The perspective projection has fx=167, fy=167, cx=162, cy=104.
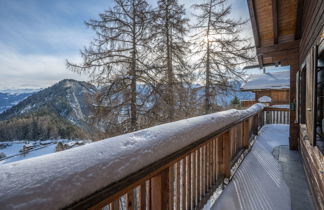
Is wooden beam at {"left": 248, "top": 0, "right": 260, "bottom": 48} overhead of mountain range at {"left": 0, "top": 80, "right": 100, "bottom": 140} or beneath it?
overhead

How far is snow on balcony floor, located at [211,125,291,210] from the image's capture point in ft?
8.36

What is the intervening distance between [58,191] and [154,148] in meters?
0.65

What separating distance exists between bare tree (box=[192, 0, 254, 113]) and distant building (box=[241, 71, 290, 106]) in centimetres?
217

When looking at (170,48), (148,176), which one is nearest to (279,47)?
(170,48)

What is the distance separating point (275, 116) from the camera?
9.22 meters

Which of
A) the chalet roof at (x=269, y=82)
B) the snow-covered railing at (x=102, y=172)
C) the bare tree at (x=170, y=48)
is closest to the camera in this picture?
the snow-covered railing at (x=102, y=172)

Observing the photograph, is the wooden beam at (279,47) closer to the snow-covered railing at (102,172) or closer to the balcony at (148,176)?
the balcony at (148,176)

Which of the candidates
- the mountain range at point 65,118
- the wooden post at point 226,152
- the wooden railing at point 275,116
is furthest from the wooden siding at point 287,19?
the mountain range at point 65,118

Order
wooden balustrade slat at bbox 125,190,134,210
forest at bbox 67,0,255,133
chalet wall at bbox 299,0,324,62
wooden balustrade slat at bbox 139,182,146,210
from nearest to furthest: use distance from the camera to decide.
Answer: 1. wooden balustrade slat at bbox 125,190,134,210
2. wooden balustrade slat at bbox 139,182,146,210
3. chalet wall at bbox 299,0,324,62
4. forest at bbox 67,0,255,133

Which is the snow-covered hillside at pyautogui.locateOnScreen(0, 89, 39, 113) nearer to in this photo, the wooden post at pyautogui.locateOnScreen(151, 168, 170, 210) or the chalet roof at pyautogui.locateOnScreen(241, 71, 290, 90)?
the chalet roof at pyautogui.locateOnScreen(241, 71, 290, 90)

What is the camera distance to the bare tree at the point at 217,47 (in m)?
10.8

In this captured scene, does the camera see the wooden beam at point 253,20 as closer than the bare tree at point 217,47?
Yes

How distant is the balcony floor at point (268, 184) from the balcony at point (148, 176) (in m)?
0.02

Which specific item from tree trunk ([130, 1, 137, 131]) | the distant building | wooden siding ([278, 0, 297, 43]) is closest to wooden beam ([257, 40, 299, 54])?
wooden siding ([278, 0, 297, 43])
